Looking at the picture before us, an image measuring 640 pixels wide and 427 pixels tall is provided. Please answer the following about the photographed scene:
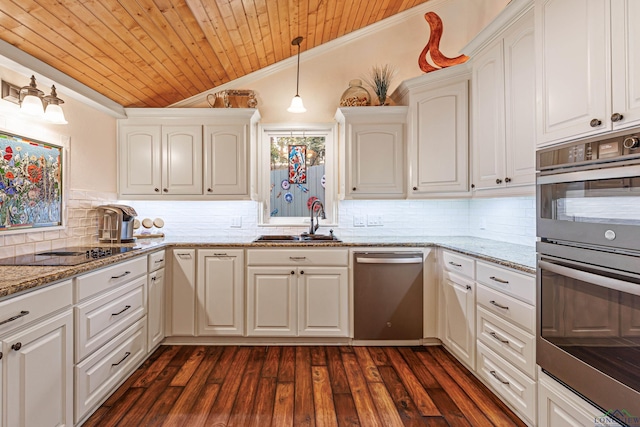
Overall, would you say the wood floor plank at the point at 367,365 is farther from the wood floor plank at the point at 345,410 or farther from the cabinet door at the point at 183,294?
the cabinet door at the point at 183,294

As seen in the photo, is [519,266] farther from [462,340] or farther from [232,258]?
[232,258]

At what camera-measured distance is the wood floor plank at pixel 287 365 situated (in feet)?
7.34

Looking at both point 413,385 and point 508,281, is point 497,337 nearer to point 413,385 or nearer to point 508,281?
point 508,281

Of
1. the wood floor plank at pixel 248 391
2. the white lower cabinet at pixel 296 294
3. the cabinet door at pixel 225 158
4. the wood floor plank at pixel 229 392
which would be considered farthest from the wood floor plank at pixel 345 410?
the cabinet door at pixel 225 158

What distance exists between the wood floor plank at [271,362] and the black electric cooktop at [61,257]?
1.30m

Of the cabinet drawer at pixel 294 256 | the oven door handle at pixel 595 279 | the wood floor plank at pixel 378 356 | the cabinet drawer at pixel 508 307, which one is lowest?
the wood floor plank at pixel 378 356

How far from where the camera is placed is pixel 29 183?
2086mm

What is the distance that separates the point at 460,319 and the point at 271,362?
1.48 m

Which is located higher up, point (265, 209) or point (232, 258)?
point (265, 209)

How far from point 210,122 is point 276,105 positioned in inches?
29.4

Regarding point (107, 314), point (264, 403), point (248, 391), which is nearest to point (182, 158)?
point (107, 314)

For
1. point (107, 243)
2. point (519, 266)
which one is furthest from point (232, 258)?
point (519, 266)

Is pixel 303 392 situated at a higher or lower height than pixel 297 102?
lower

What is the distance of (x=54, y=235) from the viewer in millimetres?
2316
